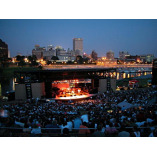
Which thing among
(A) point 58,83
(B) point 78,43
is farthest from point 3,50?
(B) point 78,43

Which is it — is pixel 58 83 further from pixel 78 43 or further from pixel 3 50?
pixel 78 43

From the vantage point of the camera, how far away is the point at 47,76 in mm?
15391

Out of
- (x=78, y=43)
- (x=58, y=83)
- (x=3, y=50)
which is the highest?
(x=78, y=43)

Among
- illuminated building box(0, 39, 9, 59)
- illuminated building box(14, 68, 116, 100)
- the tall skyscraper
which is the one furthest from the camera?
the tall skyscraper

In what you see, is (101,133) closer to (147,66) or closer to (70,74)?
(70,74)

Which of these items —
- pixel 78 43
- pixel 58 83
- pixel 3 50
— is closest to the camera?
pixel 58 83

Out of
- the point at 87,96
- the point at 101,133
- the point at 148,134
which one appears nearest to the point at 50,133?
the point at 101,133

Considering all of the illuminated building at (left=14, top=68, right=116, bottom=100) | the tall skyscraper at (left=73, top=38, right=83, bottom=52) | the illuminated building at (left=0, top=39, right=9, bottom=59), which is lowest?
the illuminated building at (left=14, top=68, right=116, bottom=100)

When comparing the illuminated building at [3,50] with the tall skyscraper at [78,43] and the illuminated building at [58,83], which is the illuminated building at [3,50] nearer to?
the illuminated building at [58,83]

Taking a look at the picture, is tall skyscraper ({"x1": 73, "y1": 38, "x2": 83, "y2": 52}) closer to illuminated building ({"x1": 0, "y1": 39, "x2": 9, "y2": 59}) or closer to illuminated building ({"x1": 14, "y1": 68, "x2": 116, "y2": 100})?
illuminated building ({"x1": 0, "y1": 39, "x2": 9, "y2": 59})

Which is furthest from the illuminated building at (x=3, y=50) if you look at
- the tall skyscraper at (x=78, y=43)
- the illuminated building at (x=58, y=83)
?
the tall skyscraper at (x=78, y=43)

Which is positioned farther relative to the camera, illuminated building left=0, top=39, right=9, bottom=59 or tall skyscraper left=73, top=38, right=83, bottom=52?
tall skyscraper left=73, top=38, right=83, bottom=52

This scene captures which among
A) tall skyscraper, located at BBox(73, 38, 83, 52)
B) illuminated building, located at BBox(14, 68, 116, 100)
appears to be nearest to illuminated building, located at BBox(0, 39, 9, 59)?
illuminated building, located at BBox(14, 68, 116, 100)

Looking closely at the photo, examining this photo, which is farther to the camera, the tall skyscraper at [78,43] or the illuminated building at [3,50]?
the tall skyscraper at [78,43]
